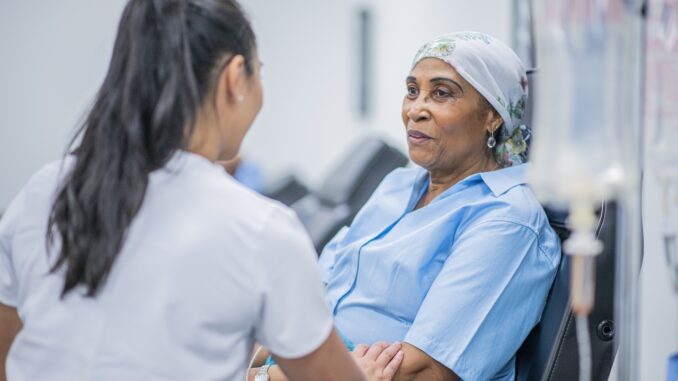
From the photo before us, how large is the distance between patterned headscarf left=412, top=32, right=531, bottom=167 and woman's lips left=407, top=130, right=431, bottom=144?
148mm

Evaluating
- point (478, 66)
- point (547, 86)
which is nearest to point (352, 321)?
point (478, 66)

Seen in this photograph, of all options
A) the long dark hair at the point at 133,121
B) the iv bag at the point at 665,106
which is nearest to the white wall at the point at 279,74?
the iv bag at the point at 665,106

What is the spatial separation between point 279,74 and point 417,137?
4960 mm

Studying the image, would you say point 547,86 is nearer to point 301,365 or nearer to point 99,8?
point 301,365

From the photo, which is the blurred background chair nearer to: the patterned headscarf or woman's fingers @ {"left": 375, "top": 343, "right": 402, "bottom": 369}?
the patterned headscarf

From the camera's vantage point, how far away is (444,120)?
1788 mm

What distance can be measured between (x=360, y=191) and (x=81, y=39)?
12.1 feet

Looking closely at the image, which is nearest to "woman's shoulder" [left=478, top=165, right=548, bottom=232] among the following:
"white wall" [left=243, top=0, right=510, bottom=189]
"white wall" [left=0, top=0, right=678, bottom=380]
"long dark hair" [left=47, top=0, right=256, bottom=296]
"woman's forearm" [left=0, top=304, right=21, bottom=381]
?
"long dark hair" [left=47, top=0, right=256, bottom=296]

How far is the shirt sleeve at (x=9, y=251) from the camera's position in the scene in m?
1.19

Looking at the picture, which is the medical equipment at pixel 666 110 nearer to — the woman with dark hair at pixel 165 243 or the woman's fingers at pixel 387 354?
the woman with dark hair at pixel 165 243

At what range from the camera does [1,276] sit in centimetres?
124

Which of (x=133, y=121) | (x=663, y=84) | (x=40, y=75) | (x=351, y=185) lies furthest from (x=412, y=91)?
(x=40, y=75)

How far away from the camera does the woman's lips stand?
1815 millimetres

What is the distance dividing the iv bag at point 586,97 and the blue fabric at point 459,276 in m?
0.58
